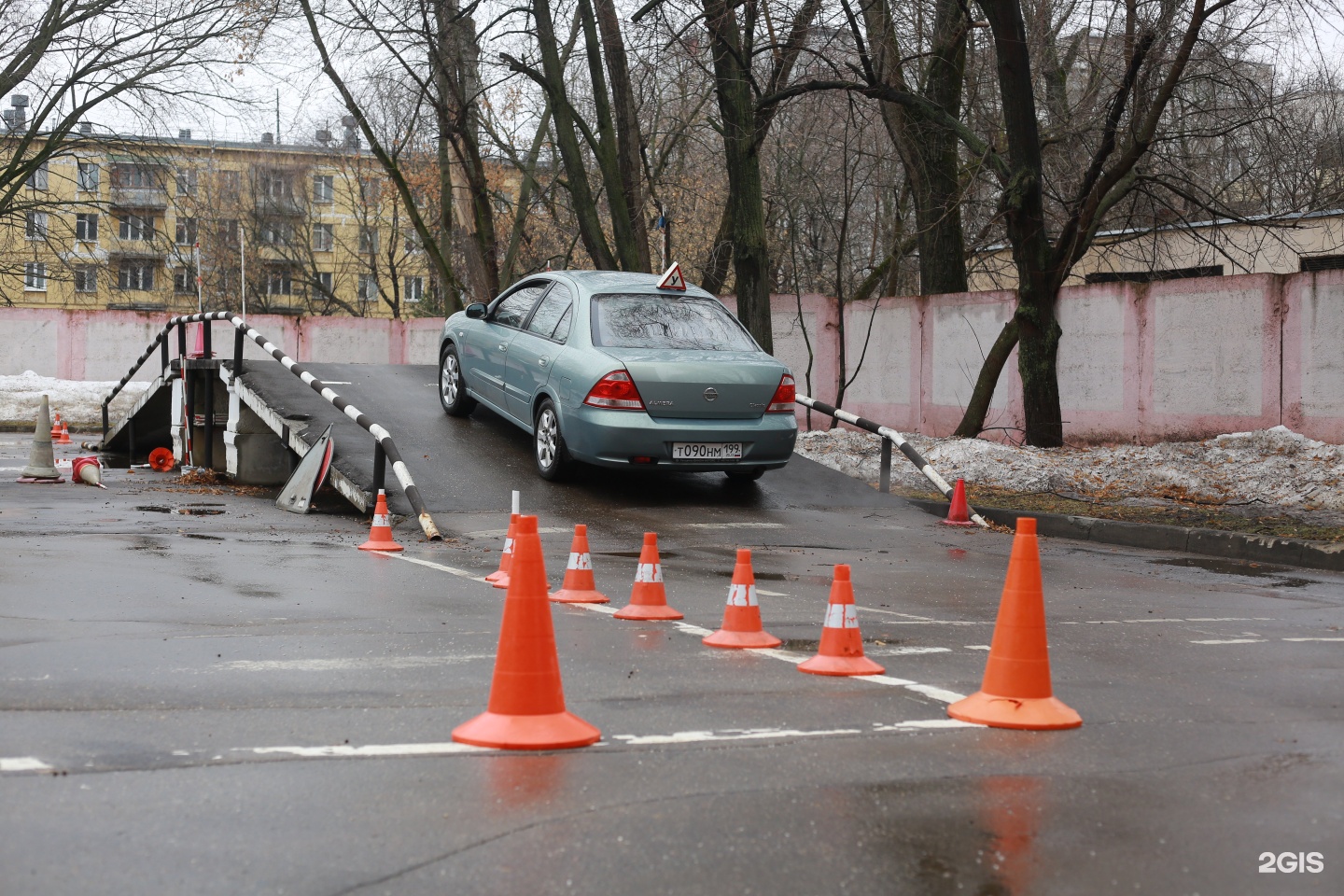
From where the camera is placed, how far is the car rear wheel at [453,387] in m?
15.3

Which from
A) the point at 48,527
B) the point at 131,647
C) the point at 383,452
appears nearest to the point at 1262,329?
the point at 383,452

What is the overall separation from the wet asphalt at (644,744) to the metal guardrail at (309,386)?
6.02 feet

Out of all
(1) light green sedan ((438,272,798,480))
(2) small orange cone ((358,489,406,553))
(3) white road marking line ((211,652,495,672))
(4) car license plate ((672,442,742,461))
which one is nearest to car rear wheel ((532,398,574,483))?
(1) light green sedan ((438,272,798,480))

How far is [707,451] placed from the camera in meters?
12.4

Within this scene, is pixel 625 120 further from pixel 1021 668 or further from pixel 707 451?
pixel 1021 668

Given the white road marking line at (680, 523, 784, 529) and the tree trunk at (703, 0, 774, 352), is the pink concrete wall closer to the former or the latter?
the tree trunk at (703, 0, 774, 352)

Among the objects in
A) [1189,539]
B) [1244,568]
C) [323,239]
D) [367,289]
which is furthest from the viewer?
[367,289]

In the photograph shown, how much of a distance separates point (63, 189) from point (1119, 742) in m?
80.0

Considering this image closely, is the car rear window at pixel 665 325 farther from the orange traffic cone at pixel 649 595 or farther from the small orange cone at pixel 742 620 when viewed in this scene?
the small orange cone at pixel 742 620

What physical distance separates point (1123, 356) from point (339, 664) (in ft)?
47.8

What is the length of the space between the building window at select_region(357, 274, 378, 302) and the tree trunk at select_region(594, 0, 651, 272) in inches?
2044

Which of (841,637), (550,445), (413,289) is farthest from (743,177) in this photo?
(413,289)

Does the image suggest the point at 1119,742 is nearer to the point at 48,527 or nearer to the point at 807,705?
the point at 807,705
